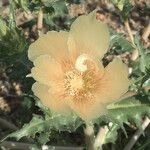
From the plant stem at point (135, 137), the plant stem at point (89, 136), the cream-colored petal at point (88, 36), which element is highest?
the cream-colored petal at point (88, 36)

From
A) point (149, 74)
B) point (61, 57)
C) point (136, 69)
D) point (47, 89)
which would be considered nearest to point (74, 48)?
point (61, 57)

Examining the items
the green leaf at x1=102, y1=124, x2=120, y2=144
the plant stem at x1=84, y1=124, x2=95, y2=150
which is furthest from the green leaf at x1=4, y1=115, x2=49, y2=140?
the green leaf at x1=102, y1=124, x2=120, y2=144

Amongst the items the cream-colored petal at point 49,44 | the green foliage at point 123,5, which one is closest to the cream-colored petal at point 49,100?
the cream-colored petal at point 49,44

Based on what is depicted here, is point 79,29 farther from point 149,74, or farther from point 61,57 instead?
point 149,74

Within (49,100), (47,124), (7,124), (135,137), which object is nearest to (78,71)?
(49,100)

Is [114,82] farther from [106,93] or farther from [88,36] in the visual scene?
[88,36]

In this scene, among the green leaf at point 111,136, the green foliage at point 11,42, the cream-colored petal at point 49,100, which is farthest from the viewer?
the green leaf at point 111,136

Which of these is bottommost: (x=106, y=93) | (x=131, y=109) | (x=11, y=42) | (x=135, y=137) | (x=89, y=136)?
(x=135, y=137)

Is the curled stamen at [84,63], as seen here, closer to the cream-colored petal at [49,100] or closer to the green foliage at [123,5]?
the cream-colored petal at [49,100]
